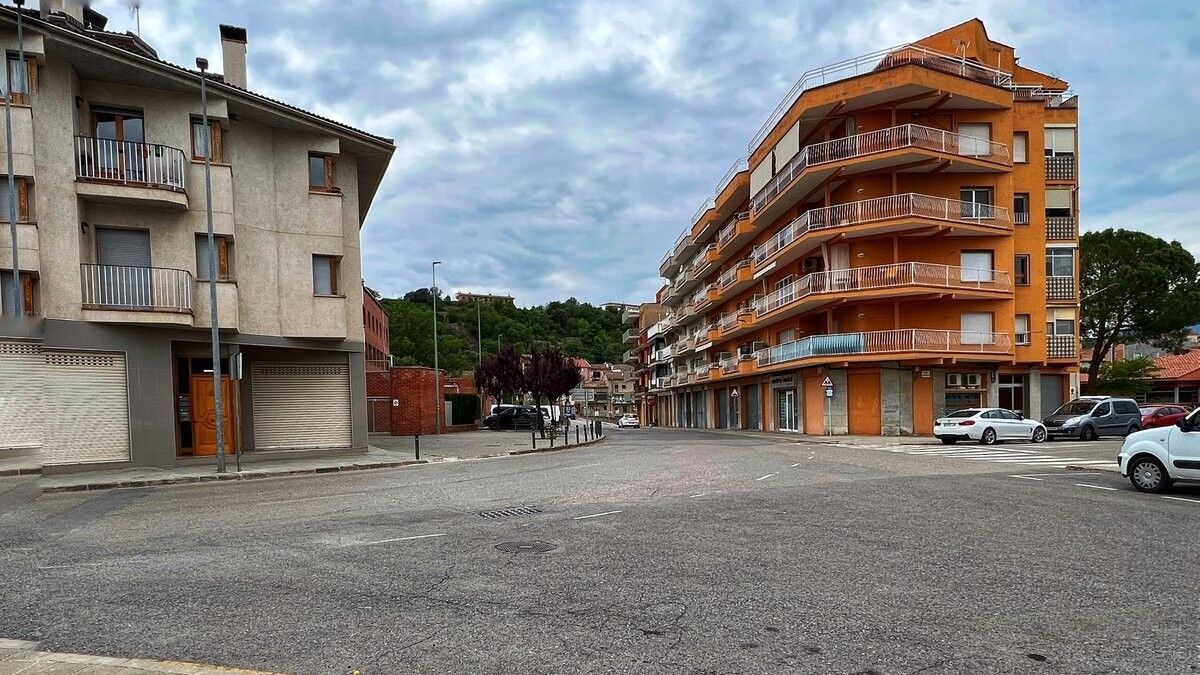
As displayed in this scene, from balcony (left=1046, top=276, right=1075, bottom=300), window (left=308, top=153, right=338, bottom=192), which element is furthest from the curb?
balcony (left=1046, top=276, right=1075, bottom=300)

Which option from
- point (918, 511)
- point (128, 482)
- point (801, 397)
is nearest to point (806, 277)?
point (801, 397)

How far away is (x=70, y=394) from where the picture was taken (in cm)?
1700

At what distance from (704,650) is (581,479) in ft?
33.8

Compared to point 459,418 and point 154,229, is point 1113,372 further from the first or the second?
point 154,229

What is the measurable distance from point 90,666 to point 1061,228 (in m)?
42.2

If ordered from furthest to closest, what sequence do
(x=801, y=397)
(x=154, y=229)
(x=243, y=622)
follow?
1. (x=801, y=397)
2. (x=154, y=229)
3. (x=243, y=622)

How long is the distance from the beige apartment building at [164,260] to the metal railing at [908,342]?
20503 millimetres

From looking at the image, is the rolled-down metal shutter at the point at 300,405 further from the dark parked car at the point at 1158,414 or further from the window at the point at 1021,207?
the window at the point at 1021,207

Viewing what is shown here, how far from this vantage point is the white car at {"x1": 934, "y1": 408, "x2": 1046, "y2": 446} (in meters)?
26.4

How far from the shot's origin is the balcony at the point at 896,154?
31.3 m

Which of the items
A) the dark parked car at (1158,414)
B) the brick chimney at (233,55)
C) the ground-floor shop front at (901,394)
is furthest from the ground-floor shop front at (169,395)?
the dark parked car at (1158,414)

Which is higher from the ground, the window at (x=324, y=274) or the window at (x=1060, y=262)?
the window at (x=1060, y=262)

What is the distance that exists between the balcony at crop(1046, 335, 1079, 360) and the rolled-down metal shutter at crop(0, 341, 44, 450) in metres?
39.8

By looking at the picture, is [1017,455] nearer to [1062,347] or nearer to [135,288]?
[1062,347]
